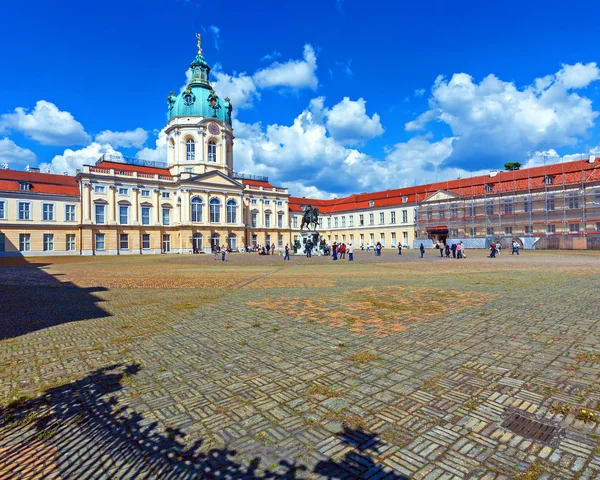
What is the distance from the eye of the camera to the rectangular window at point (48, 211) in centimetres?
4762

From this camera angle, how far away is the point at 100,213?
165ft

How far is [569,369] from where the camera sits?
4430 mm

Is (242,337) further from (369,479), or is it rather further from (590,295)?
→ (590,295)

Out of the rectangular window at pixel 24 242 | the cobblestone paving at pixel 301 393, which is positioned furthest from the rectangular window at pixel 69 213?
the cobblestone paving at pixel 301 393

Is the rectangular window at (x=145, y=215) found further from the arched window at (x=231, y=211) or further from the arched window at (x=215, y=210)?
the arched window at (x=231, y=211)

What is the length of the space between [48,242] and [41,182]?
928 cm

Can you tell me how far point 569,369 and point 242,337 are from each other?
478cm

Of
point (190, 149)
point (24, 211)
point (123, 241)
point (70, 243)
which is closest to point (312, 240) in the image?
point (123, 241)

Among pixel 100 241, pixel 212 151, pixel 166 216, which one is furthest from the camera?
pixel 212 151

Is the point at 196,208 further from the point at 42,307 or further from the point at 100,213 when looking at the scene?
the point at 42,307

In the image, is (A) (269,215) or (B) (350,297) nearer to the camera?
(B) (350,297)

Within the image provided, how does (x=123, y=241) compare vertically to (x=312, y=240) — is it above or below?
above

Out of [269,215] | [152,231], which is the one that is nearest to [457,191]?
[269,215]

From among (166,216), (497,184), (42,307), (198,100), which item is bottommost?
(42,307)
